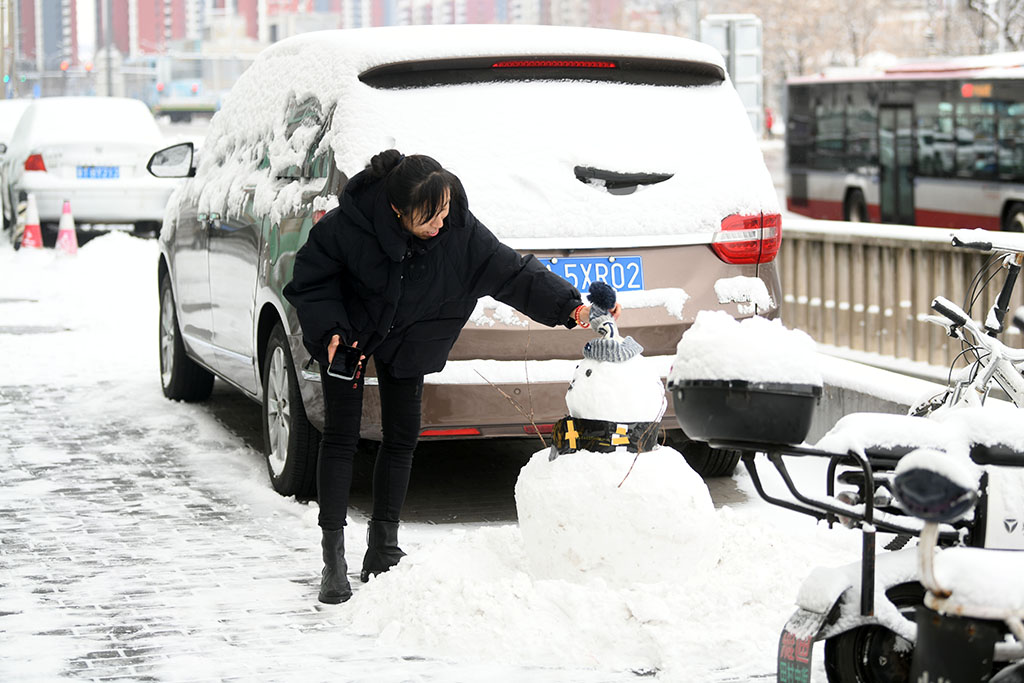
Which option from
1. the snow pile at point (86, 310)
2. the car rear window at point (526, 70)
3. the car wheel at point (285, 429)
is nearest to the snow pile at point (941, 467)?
the car rear window at point (526, 70)

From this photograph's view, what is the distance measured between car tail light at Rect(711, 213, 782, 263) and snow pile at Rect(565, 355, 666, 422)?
4.76 ft

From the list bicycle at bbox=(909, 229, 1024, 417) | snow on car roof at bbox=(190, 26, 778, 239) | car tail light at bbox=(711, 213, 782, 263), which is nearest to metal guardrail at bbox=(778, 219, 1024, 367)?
car tail light at bbox=(711, 213, 782, 263)

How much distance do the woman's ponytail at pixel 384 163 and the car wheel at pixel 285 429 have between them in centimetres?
146

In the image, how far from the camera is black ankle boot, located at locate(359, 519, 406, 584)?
5.75 metres

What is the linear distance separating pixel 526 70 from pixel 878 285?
470cm

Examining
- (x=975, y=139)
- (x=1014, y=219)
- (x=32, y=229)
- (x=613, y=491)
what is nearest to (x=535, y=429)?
(x=613, y=491)

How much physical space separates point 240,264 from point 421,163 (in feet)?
7.55

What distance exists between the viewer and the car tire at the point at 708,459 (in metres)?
7.42

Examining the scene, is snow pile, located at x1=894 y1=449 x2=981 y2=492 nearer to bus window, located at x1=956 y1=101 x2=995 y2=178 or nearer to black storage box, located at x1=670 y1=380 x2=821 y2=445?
black storage box, located at x1=670 y1=380 x2=821 y2=445

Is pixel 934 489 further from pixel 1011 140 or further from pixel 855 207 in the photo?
pixel 855 207

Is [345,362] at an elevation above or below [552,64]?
below

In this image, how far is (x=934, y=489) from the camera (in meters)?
3.13

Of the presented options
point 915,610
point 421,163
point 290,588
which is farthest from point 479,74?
point 915,610

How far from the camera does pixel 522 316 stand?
6.32 m
